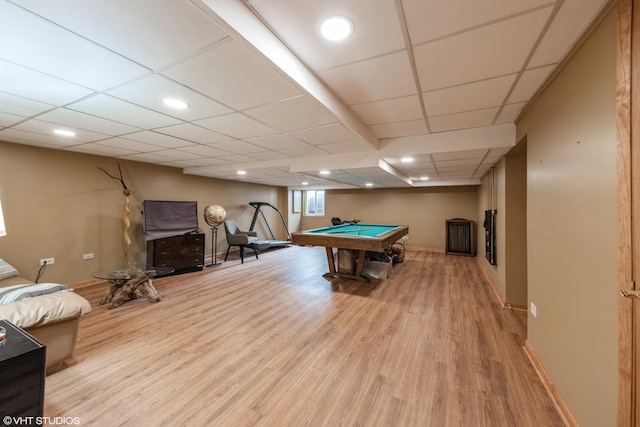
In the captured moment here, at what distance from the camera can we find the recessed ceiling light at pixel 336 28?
1217mm

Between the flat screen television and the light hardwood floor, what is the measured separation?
1.37 meters

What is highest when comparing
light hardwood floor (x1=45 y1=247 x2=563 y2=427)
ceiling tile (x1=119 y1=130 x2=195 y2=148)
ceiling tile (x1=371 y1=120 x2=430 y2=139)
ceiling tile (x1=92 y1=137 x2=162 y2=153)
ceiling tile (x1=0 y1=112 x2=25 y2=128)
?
ceiling tile (x1=371 y1=120 x2=430 y2=139)

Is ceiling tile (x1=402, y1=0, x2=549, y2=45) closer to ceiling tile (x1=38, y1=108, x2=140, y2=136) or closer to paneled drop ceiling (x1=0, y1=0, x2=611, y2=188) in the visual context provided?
paneled drop ceiling (x1=0, y1=0, x2=611, y2=188)

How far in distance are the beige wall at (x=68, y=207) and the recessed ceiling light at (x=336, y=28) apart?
4.94 metres

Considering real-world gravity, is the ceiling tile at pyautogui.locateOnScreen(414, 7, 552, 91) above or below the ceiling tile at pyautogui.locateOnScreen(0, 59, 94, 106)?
above

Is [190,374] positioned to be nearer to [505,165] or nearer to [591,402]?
[591,402]

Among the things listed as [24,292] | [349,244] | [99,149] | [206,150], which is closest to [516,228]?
[349,244]

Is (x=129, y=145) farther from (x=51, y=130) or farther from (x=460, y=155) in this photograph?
(x=460, y=155)

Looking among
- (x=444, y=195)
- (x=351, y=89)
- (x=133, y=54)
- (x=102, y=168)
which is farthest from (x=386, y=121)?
(x=444, y=195)

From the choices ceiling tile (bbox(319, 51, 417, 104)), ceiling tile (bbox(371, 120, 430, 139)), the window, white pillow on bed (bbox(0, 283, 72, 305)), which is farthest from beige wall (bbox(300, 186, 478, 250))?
white pillow on bed (bbox(0, 283, 72, 305))

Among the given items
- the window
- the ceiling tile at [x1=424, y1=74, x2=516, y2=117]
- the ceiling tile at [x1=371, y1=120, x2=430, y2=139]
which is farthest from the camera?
the window

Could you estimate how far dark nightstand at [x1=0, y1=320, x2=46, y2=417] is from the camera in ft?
3.17

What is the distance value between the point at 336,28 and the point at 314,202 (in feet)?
28.6

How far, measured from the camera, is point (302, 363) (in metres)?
2.07
